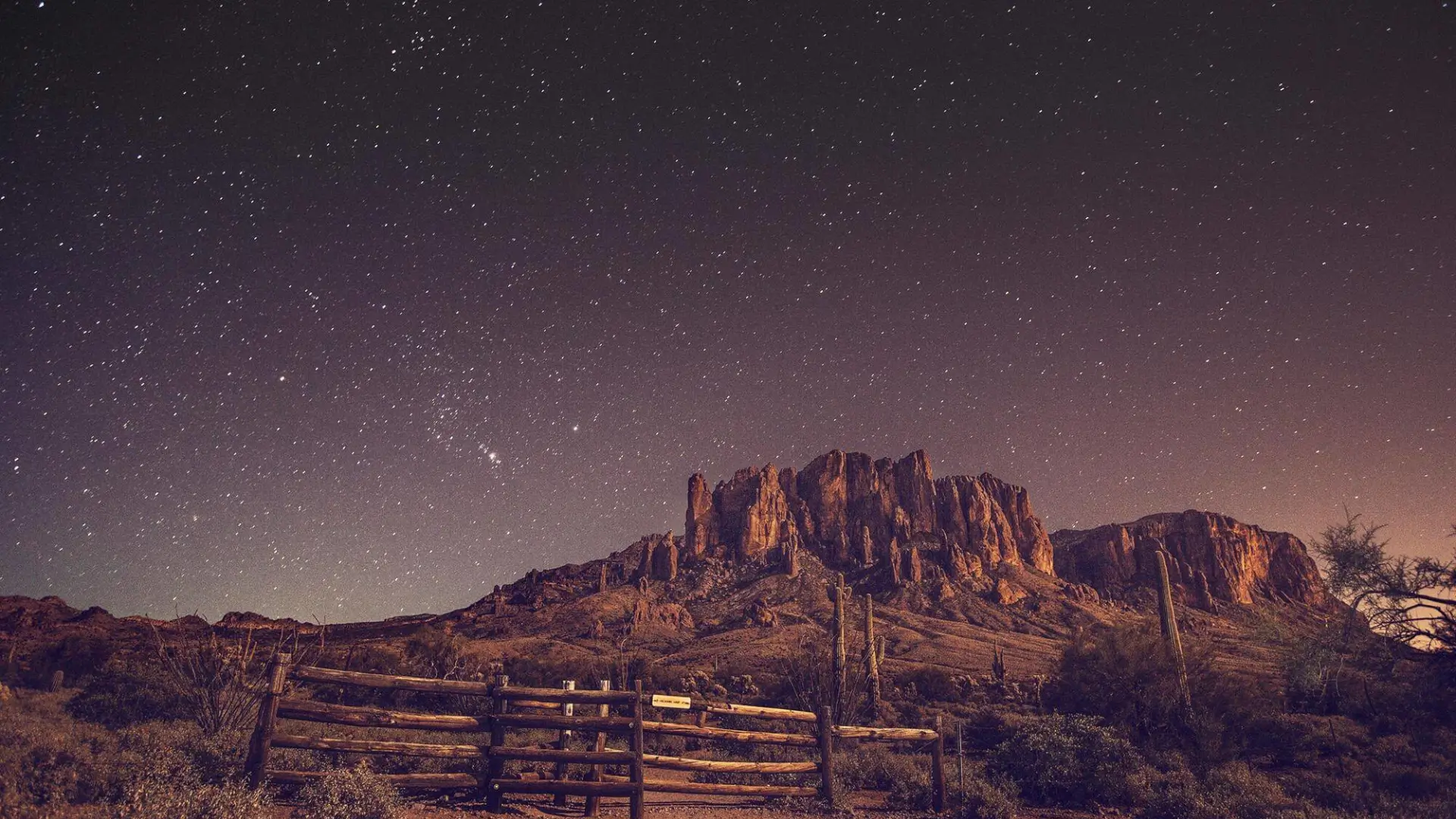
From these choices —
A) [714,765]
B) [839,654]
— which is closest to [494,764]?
[714,765]

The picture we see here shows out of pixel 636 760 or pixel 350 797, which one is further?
pixel 636 760

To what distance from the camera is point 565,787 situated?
9.38 metres

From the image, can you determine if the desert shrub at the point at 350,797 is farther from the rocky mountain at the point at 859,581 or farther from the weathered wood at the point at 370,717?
the rocky mountain at the point at 859,581

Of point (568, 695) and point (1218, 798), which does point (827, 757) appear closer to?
point (568, 695)

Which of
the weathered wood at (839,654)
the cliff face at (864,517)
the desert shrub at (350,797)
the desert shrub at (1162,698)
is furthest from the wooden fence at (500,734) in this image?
the cliff face at (864,517)

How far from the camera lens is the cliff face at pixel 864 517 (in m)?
103

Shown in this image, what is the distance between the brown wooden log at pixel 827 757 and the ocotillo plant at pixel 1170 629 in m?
12.1

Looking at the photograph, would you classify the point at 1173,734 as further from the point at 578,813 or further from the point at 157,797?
the point at 157,797

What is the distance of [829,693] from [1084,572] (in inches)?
4254

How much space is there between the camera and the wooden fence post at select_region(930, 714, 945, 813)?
11.8m

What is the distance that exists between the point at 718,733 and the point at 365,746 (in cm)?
497

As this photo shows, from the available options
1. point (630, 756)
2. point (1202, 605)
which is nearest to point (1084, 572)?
point (1202, 605)

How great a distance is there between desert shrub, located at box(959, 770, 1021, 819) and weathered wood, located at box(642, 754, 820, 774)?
2.70 meters

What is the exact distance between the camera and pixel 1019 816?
1162cm
